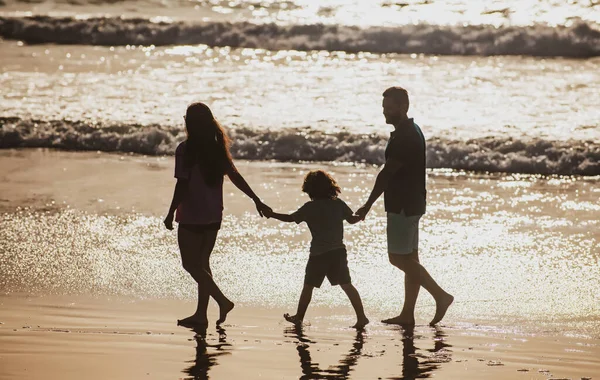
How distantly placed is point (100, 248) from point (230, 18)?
1728cm

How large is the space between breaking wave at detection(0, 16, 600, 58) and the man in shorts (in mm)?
15837

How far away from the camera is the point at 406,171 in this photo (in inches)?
253

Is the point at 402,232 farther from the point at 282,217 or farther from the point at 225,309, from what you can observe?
the point at 225,309

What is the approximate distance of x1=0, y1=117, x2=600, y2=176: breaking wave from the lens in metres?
12.5

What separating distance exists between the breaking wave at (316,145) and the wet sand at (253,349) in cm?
647

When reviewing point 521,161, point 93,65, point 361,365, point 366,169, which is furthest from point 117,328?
point 93,65

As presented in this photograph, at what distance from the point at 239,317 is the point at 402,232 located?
1191mm

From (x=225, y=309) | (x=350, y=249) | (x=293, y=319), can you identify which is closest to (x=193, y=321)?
(x=225, y=309)

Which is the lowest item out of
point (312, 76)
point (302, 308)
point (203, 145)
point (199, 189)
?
point (302, 308)

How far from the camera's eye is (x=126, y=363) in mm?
5234

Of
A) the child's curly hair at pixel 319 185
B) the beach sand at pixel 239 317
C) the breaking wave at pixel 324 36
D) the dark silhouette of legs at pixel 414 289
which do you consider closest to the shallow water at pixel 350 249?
the beach sand at pixel 239 317

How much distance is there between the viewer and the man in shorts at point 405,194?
6.38 meters

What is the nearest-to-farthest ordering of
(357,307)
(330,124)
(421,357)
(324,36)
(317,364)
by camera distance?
(317,364) < (421,357) < (357,307) < (330,124) < (324,36)

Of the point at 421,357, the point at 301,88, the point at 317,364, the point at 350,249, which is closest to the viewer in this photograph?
the point at 317,364
